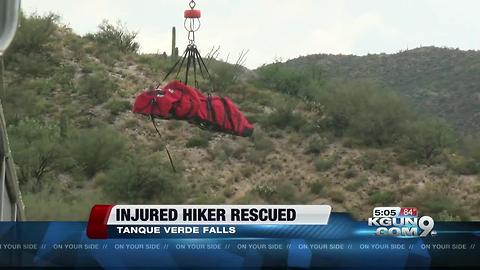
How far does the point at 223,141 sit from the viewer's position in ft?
146

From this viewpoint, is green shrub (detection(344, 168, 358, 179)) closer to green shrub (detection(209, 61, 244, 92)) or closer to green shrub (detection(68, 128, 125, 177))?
green shrub (detection(68, 128, 125, 177))

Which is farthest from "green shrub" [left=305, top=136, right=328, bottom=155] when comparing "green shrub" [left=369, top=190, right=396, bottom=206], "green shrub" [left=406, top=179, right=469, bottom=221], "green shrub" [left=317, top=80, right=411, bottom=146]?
"green shrub" [left=406, top=179, right=469, bottom=221]

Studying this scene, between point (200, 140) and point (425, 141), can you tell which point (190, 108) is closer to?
point (200, 140)

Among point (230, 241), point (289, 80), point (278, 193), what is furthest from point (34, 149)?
point (230, 241)

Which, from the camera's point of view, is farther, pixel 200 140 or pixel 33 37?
pixel 33 37

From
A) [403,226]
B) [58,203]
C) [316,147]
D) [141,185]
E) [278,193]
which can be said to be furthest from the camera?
[316,147]

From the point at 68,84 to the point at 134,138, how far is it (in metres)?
7.55

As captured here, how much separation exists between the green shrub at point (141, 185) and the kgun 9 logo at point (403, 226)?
23.8 meters

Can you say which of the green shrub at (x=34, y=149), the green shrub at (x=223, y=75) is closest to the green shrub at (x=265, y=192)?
the green shrub at (x=34, y=149)

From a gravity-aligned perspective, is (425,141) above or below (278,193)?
above

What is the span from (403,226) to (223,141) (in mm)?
34339

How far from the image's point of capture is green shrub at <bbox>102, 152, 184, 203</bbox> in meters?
34.2

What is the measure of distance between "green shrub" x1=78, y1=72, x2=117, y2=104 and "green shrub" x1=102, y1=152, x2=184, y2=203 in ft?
36.8

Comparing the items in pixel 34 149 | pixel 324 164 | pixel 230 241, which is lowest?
pixel 324 164
